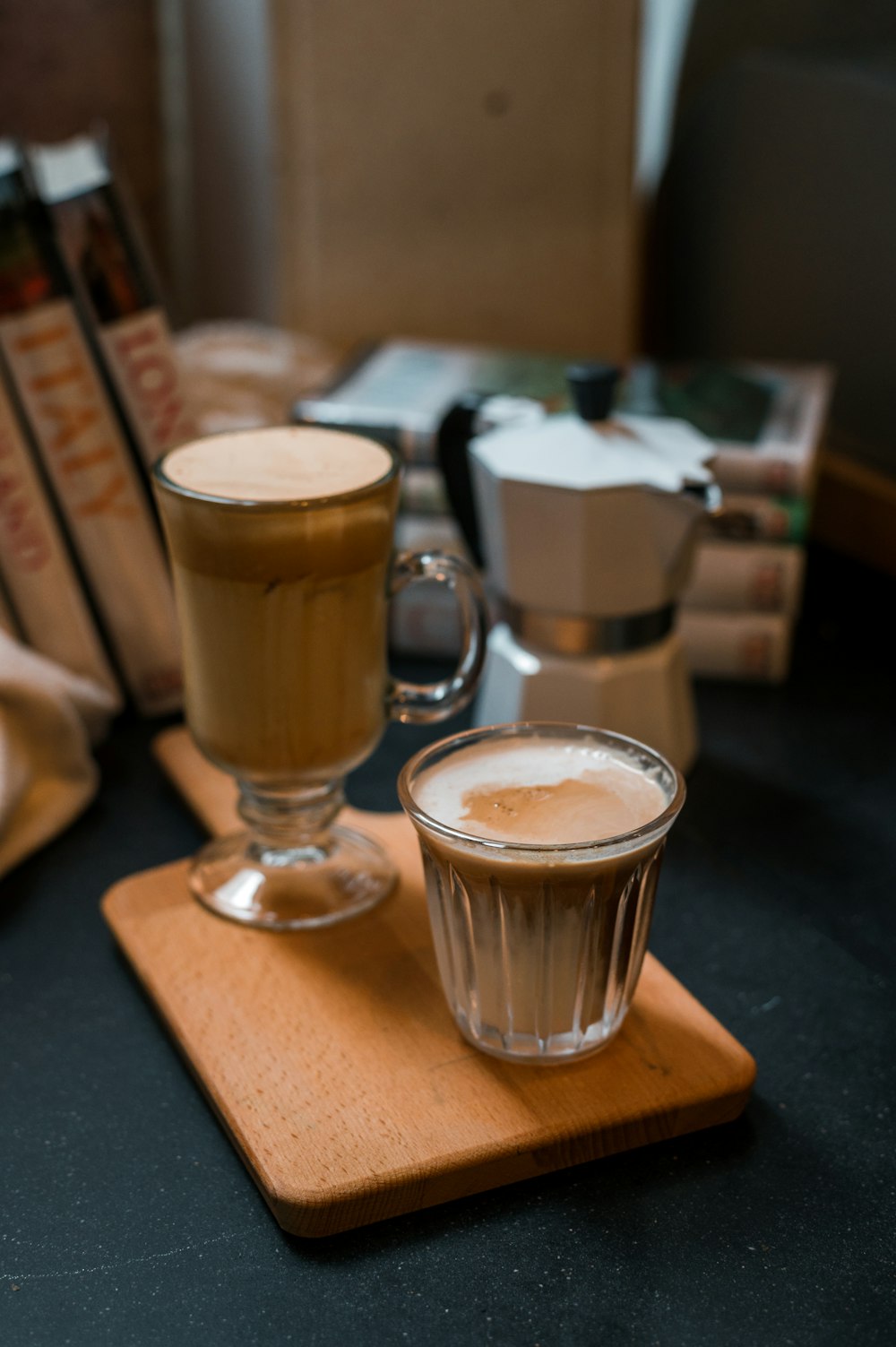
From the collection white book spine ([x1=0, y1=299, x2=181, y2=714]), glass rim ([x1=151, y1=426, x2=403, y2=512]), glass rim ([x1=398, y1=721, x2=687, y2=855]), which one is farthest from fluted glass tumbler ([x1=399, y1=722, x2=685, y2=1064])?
white book spine ([x1=0, y1=299, x2=181, y2=714])

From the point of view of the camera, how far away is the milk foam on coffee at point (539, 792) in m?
0.51

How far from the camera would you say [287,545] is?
56cm

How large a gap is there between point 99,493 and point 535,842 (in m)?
0.43

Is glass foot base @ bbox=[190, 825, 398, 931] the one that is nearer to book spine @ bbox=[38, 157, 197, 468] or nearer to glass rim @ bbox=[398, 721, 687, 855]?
glass rim @ bbox=[398, 721, 687, 855]

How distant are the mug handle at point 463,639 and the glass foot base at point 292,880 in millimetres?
75

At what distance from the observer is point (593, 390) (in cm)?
71

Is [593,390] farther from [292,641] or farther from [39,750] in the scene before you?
[39,750]

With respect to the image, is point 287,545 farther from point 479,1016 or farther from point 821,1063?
point 821,1063

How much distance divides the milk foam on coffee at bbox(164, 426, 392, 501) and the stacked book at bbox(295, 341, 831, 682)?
0.71 feet

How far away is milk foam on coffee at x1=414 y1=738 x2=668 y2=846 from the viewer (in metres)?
0.51

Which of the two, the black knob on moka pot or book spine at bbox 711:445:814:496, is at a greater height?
the black knob on moka pot

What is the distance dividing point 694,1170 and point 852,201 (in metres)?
0.82

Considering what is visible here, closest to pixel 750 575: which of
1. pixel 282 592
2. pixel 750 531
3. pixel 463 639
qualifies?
pixel 750 531

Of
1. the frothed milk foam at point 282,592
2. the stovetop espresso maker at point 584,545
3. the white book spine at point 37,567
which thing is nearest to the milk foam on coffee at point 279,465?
the frothed milk foam at point 282,592
